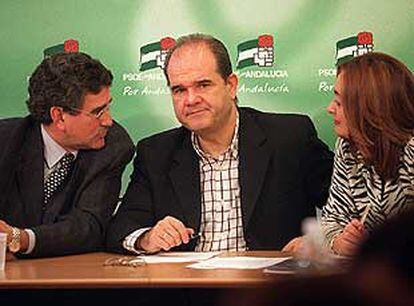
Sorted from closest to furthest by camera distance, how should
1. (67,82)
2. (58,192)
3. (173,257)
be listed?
1. (173,257)
2. (58,192)
3. (67,82)

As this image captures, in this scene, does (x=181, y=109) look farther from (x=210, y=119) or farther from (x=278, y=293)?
(x=278, y=293)

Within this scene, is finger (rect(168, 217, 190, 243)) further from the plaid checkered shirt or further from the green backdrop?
the green backdrop

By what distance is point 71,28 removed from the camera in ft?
12.0

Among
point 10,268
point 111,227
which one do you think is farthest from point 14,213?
point 10,268

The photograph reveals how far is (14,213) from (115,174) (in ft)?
1.29

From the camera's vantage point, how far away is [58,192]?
2.83m

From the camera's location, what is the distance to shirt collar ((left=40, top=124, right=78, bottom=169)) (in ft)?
9.48

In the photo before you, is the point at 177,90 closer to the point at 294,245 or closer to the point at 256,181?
the point at 256,181

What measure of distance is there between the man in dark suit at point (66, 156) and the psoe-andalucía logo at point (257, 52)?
0.74 metres

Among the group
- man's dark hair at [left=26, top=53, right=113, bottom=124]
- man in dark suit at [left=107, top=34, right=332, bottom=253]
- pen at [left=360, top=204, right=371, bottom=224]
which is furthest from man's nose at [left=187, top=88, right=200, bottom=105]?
pen at [left=360, top=204, right=371, bottom=224]

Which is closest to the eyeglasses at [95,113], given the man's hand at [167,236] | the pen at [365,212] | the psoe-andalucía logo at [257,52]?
the man's hand at [167,236]

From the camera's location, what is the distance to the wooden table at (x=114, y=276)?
1.94 meters

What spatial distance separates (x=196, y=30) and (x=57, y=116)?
0.89m

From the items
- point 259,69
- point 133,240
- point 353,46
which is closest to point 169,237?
point 133,240
